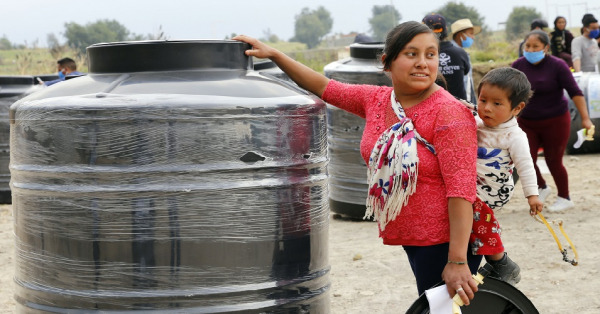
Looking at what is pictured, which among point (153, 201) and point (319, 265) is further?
point (319, 265)

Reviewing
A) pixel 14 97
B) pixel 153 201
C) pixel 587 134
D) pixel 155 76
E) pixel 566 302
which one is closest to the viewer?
pixel 153 201

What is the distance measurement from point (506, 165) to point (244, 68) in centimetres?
104

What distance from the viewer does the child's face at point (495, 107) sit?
10.3ft

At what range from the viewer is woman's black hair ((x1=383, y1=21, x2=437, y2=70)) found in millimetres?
2986

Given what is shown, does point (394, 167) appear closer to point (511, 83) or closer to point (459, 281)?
point (459, 281)

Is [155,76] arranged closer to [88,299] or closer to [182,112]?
[182,112]

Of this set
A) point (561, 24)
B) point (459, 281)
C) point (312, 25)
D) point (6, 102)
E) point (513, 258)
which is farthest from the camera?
point (312, 25)

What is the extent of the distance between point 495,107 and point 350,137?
162 inches

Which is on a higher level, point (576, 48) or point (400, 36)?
point (400, 36)

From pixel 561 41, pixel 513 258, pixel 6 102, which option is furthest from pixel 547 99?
pixel 561 41

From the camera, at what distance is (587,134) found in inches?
254

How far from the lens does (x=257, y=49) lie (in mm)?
3287

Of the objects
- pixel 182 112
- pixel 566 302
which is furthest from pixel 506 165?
pixel 566 302

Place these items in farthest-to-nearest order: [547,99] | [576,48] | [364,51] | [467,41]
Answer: [576,48] < [467,41] < [364,51] < [547,99]
